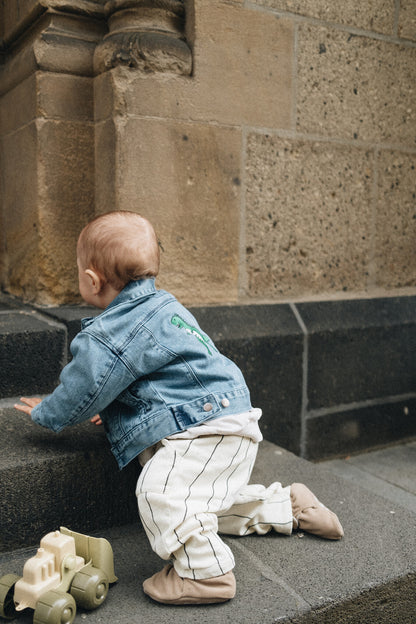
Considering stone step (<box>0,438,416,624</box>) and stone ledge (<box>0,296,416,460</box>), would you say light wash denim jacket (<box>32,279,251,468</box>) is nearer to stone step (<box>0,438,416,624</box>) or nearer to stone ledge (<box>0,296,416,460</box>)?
stone step (<box>0,438,416,624</box>)

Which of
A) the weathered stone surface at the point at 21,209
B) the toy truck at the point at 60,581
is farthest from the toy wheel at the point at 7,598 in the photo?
the weathered stone surface at the point at 21,209

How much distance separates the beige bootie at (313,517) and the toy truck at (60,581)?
60 cm

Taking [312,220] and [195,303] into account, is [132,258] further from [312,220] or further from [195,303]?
[312,220]

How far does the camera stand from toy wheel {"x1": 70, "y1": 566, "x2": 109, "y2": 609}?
1.45m

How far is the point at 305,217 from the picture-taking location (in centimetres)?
281

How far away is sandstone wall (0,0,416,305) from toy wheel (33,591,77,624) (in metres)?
1.37

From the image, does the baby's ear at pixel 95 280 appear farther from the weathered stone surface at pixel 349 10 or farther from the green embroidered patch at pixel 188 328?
the weathered stone surface at pixel 349 10

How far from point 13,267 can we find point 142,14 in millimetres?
1238

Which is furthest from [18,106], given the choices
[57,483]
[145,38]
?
[57,483]

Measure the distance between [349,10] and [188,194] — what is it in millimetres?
1164

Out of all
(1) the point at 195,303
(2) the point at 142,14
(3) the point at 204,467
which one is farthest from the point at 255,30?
(3) the point at 204,467

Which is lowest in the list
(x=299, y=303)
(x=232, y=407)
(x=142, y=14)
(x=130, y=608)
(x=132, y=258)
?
(x=130, y=608)

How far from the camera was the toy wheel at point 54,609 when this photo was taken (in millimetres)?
1364

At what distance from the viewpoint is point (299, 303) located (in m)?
2.85
